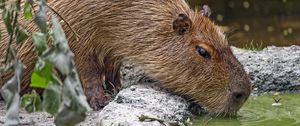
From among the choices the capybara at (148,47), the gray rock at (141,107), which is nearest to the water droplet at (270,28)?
the capybara at (148,47)

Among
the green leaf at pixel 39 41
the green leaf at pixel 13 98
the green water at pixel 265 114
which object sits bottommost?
the green water at pixel 265 114

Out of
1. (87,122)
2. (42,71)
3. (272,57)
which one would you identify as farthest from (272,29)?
(42,71)

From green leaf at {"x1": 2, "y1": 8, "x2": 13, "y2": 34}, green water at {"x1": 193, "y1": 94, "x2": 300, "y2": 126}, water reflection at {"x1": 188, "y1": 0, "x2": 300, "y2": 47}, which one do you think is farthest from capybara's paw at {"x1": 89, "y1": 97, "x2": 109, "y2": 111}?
water reflection at {"x1": 188, "y1": 0, "x2": 300, "y2": 47}

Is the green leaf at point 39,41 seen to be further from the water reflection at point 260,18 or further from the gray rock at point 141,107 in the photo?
the water reflection at point 260,18

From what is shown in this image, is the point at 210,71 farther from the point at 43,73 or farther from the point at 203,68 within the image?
the point at 43,73

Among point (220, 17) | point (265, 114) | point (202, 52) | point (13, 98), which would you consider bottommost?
point (220, 17)

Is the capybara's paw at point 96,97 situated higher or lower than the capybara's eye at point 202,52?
lower

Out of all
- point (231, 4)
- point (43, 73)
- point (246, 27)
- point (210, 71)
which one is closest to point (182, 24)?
point (210, 71)
